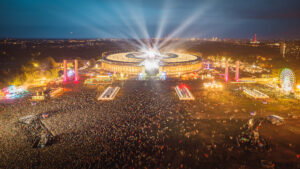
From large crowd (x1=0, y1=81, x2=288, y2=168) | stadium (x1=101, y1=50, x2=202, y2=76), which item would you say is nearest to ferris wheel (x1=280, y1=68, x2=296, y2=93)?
large crowd (x1=0, y1=81, x2=288, y2=168)

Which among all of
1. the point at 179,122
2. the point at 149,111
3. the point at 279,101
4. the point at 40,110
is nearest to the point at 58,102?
the point at 40,110

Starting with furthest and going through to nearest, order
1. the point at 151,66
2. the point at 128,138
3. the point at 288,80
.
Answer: the point at 151,66, the point at 288,80, the point at 128,138

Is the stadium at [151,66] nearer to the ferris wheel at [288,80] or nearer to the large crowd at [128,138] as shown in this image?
the large crowd at [128,138]

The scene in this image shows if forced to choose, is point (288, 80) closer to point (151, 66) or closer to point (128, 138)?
point (128, 138)

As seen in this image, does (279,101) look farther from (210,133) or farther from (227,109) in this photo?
(210,133)

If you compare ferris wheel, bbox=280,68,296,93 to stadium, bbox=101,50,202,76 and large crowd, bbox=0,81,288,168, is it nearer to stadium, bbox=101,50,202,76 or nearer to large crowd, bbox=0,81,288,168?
large crowd, bbox=0,81,288,168

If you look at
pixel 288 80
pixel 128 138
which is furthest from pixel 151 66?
pixel 128 138
